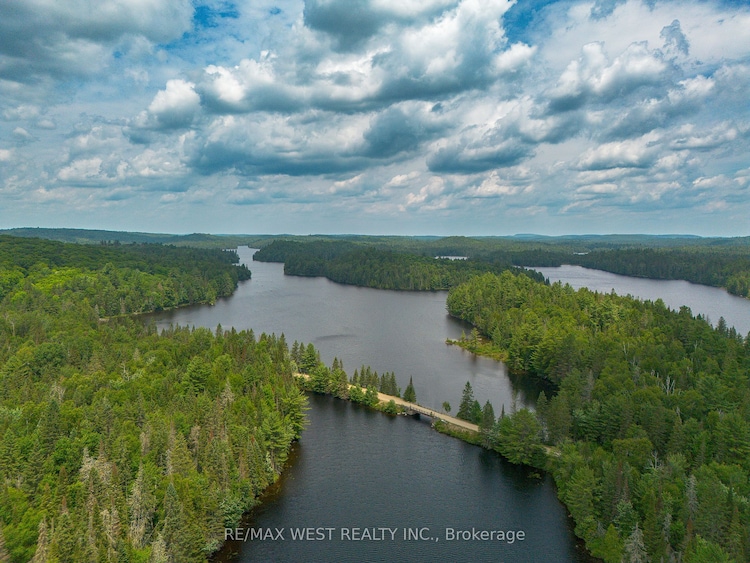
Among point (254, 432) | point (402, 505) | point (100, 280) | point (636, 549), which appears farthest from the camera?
point (100, 280)

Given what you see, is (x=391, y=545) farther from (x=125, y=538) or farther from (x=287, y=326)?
(x=287, y=326)

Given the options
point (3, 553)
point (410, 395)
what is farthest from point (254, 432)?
point (410, 395)

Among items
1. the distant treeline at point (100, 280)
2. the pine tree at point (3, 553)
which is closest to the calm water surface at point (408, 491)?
the pine tree at point (3, 553)

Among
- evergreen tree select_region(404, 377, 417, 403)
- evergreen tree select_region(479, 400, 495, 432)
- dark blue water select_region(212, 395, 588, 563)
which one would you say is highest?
evergreen tree select_region(479, 400, 495, 432)

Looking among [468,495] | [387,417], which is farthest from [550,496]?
[387,417]

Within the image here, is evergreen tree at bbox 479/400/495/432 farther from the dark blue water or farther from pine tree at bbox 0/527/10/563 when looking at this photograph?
pine tree at bbox 0/527/10/563

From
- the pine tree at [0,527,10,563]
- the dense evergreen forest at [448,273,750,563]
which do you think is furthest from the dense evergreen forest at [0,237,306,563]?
the dense evergreen forest at [448,273,750,563]

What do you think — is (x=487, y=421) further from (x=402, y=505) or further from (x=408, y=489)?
(x=402, y=505)
